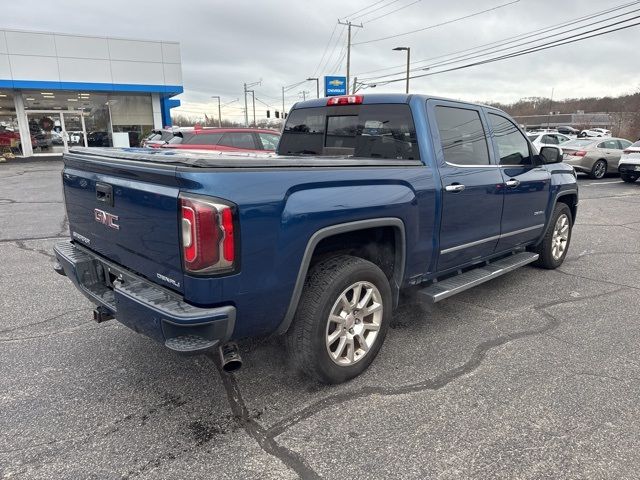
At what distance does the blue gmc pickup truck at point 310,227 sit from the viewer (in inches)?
91.4

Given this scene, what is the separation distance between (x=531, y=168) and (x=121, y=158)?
395 centimetres

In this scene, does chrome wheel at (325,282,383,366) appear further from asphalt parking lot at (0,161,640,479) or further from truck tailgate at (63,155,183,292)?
truck tailgate at (63,155,183,292)

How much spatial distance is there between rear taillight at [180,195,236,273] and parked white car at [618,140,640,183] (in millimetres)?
16474

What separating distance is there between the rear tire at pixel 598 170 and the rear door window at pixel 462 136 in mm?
14516

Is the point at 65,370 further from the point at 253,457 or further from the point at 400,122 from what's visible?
the point at 400,122

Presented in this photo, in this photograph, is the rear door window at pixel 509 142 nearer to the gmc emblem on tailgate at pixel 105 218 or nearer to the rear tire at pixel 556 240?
the rear tire at pixel 556 240

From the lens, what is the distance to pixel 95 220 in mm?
3074

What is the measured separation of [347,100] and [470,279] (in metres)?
1.94

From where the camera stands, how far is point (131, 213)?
2.64 metres

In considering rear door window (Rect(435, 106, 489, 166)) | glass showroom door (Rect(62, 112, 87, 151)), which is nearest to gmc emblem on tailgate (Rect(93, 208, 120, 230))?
rear door window (Rect(435, 106, 489, 166))

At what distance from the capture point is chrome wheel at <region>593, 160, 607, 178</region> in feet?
53.2

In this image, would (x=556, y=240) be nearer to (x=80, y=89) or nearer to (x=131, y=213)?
(x=131, y=213)

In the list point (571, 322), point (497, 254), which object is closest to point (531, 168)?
point (497, 254)

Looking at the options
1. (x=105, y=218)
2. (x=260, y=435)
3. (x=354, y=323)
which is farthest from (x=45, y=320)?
(x=354, y=323)
